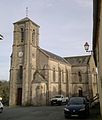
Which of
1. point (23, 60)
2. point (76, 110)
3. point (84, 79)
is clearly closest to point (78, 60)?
point (84, 79)

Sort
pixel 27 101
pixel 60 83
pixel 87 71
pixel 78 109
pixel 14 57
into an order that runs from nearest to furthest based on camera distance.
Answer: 1. pixel 78 109
2. pixel 27 101
3. pixel 14 57
4. pixel 60 83
5. pixel 87 71

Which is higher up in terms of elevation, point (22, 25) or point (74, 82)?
point (22, 25)

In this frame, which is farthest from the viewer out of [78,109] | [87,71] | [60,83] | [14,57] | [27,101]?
[87,71]

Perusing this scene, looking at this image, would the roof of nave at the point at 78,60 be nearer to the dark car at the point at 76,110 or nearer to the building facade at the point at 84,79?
the building facade at the point at 84,79

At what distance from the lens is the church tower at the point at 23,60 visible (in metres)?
47.7

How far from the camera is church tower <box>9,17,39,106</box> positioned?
1879 inches

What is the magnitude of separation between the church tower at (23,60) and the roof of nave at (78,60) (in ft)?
61.0

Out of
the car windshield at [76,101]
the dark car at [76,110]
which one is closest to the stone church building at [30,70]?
the car windshield at [76,101]

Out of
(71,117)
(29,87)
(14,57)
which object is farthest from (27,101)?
(71,117)

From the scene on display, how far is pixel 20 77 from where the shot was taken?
49438 millimetres

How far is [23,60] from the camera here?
49.7m

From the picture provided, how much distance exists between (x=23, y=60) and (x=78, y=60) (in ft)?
79.3

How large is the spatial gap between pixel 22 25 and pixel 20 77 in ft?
37.9

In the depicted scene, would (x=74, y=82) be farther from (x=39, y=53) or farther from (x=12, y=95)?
(x=12, y=95)
